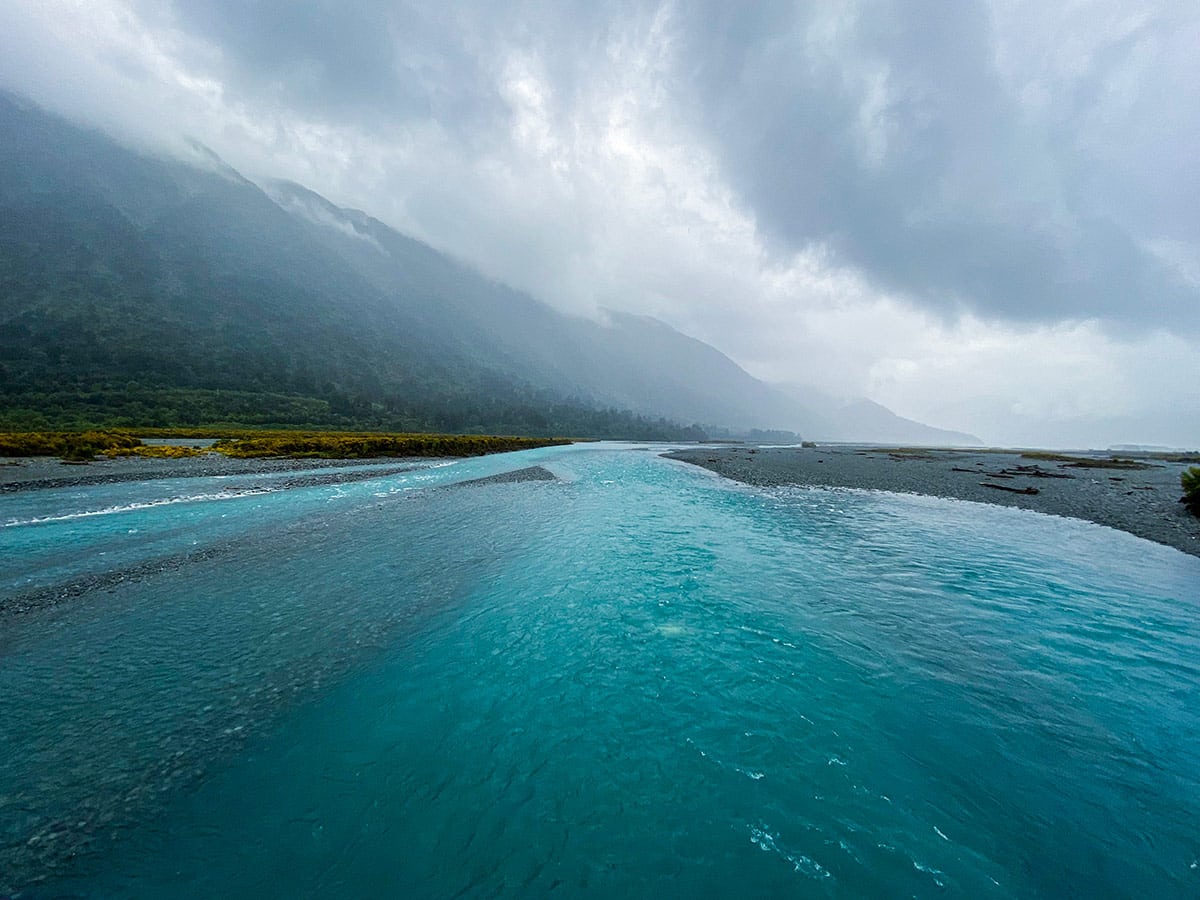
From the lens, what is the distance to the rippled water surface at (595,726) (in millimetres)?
4203

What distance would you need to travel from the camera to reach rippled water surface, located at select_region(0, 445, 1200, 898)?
420 cm

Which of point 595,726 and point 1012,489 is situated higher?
point 1012,489

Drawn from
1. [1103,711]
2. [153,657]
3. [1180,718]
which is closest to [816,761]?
[1103,711]

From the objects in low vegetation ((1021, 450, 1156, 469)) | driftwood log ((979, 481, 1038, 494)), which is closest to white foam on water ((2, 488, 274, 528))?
driftwood log ((979, 481, 1038, 494))

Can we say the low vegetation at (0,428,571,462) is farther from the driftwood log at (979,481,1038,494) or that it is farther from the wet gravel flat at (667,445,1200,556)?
the driftwood log at (979,481,1038,494)

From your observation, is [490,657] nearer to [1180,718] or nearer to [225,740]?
[225,740]

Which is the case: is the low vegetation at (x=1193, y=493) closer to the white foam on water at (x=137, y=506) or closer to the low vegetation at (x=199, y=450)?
the white foam on water at (x=137, y=506)

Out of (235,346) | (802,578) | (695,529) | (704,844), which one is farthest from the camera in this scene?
(235,346)

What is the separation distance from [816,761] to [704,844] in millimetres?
2178

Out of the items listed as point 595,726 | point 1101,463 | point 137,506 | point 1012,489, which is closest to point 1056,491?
point 1012,489

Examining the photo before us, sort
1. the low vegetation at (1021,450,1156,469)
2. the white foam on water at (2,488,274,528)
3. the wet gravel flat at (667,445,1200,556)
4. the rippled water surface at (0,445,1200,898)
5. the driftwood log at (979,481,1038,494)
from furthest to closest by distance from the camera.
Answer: the low vegetation at (1021,450,1156,469), the driftwood log at (979,481,1038,494), the wet gravel flat at (667,445,1200,556), the white foam on water at (2,488,274,528), the rippled water surface at (0,445,1200,898)

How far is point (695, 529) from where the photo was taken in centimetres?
1833

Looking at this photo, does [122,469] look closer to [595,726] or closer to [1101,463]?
[595,726]

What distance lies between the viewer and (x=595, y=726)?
6352 millimetres
